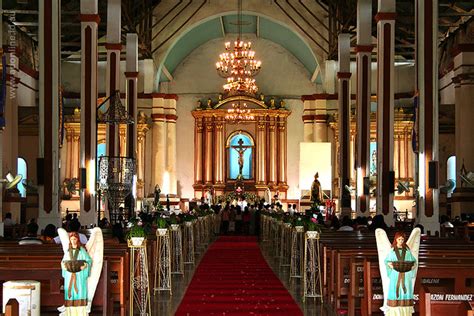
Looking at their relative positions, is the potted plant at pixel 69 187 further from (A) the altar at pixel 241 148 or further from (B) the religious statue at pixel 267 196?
(B) the religious statue at pixel 267 196

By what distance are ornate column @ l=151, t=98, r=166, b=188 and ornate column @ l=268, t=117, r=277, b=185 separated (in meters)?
5.37

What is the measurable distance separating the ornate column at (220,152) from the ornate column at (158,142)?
3.32m

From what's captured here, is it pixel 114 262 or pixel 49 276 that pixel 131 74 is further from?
pixel 49 276

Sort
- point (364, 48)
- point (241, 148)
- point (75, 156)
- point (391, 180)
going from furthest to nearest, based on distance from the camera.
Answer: point (241, 148)
point (75, 156)
point (364, 48)
point (391, 180)

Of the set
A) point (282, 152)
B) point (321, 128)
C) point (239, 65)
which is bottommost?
point (282, 152)

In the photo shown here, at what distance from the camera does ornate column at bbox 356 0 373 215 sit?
26.5 m

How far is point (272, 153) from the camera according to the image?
4275 centimetres

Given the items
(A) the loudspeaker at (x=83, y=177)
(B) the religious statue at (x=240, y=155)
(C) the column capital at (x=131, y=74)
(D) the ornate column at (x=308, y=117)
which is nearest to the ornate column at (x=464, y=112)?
(D) the ornate column at (x=308, y=117)

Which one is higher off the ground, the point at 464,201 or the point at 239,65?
the point at 239,65

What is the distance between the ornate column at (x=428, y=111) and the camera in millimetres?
19500

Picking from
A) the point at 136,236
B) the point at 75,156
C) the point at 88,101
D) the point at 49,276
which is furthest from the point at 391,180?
the point at 75,156

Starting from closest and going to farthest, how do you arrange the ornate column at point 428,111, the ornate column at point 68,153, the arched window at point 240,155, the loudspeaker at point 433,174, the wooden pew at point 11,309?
the wooden pew at point 11,309 < the loudspeaker at point 433,174 < the ornate column at point 428,111 < the ornate column at point 68,153 < the arched window at point 240,155

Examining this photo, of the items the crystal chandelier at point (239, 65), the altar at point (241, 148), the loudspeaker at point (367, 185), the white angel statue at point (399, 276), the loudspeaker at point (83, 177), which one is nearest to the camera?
the white angel statue at point (399, 276)

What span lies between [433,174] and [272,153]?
23.6 meters
